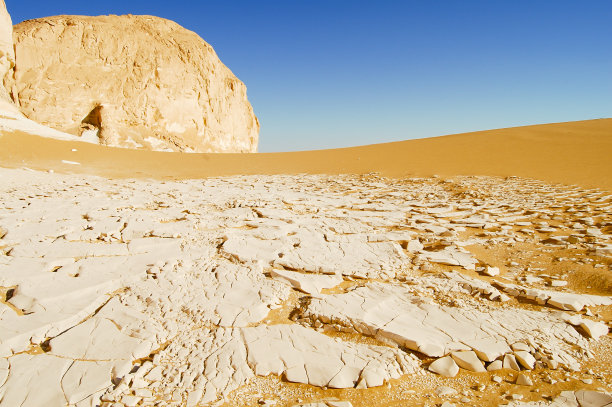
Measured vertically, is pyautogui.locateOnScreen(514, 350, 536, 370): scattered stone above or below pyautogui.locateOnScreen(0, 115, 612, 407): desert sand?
below

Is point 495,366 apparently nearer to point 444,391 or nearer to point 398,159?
point 444,391

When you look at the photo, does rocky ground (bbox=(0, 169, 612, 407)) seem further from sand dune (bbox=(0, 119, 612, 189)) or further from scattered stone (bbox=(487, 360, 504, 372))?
sand dune (bbox=(0, 119, 612, 189))

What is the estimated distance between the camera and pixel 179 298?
192 cm

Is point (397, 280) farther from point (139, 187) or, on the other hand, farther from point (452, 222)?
point (139, 187)

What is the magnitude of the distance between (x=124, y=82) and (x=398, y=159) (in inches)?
738

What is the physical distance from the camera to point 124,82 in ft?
64.8

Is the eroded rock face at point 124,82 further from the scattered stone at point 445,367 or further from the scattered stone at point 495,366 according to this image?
the scattered stone at point 495,366

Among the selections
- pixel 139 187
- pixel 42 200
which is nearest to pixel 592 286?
pixel 42 200

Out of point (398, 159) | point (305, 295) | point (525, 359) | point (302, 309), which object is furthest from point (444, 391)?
point (398, 159)

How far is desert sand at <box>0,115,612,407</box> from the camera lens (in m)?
1.31

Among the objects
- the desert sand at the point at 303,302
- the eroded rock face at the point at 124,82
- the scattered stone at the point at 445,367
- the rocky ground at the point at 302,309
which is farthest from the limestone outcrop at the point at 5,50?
the scattered stone at the point at 445,367

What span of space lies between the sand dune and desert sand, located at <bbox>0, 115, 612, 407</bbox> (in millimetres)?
3565

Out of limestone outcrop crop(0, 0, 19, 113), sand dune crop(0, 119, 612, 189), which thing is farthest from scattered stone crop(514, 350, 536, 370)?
limestone outcrop crop(0, 0, 19, 113)

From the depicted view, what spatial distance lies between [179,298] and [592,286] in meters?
2.79
